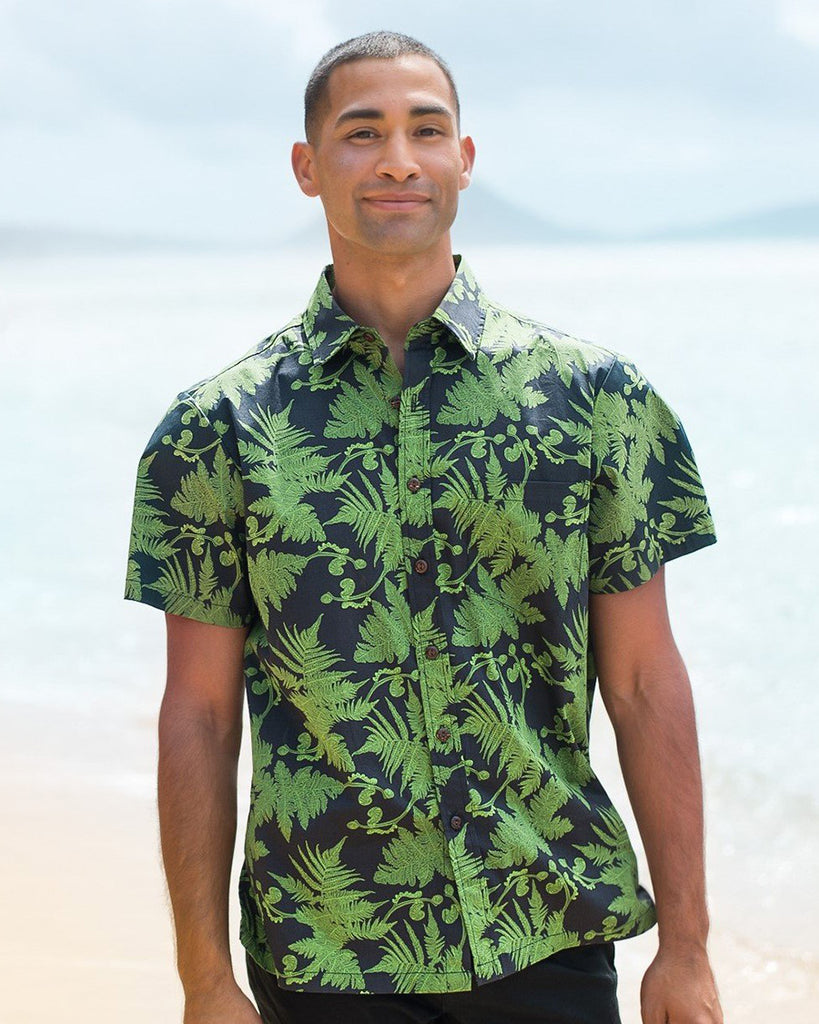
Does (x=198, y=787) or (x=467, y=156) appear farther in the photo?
(x=467, y=156)

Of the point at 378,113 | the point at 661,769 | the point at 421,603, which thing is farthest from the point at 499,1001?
the point at 378,113

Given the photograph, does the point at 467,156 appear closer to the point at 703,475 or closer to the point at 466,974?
the point at 466,974

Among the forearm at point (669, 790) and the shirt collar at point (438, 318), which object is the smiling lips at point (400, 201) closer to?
the shirt collar at point (438, 318)

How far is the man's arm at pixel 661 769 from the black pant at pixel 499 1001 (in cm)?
7

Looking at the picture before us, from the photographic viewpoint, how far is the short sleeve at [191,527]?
1729mm

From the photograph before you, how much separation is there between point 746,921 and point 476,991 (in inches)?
114

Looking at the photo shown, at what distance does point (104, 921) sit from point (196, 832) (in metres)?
2.08

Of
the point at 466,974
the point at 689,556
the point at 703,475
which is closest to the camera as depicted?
the point at 466,974

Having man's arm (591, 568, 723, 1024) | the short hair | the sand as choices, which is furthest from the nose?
the sand

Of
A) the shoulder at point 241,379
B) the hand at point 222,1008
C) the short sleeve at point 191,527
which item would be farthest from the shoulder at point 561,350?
the hand at point 222,1008


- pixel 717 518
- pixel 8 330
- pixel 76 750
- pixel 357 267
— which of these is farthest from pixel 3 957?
pixel 8 330

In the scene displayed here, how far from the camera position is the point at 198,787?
177cm

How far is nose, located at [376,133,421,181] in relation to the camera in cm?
175

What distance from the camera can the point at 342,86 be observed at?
183 cm
